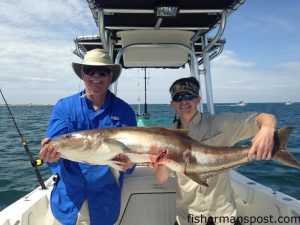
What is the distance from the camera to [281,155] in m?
2.90

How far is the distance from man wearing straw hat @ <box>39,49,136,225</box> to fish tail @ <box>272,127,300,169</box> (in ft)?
4.86

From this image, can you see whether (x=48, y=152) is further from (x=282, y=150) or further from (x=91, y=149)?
(x=282, y=150)

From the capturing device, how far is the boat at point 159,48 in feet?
14.4

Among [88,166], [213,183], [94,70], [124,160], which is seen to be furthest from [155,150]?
[94,70]

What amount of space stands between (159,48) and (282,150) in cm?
387

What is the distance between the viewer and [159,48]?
20.6 ft

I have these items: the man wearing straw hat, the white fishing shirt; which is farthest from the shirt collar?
the man wearing straw hat

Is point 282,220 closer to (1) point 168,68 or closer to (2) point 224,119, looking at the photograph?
(2) point 224,119

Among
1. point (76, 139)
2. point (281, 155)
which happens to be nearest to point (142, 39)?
point (76, 139)

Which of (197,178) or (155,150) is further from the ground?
(155,150)

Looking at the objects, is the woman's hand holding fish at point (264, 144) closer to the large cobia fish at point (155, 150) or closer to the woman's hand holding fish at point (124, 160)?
the large cobia fish at point (155, 150)

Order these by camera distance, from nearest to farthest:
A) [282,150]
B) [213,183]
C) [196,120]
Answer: [282,150], [213,183], [196,120]

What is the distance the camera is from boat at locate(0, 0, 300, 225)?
4387mm

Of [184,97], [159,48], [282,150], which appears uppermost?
[159,48]
